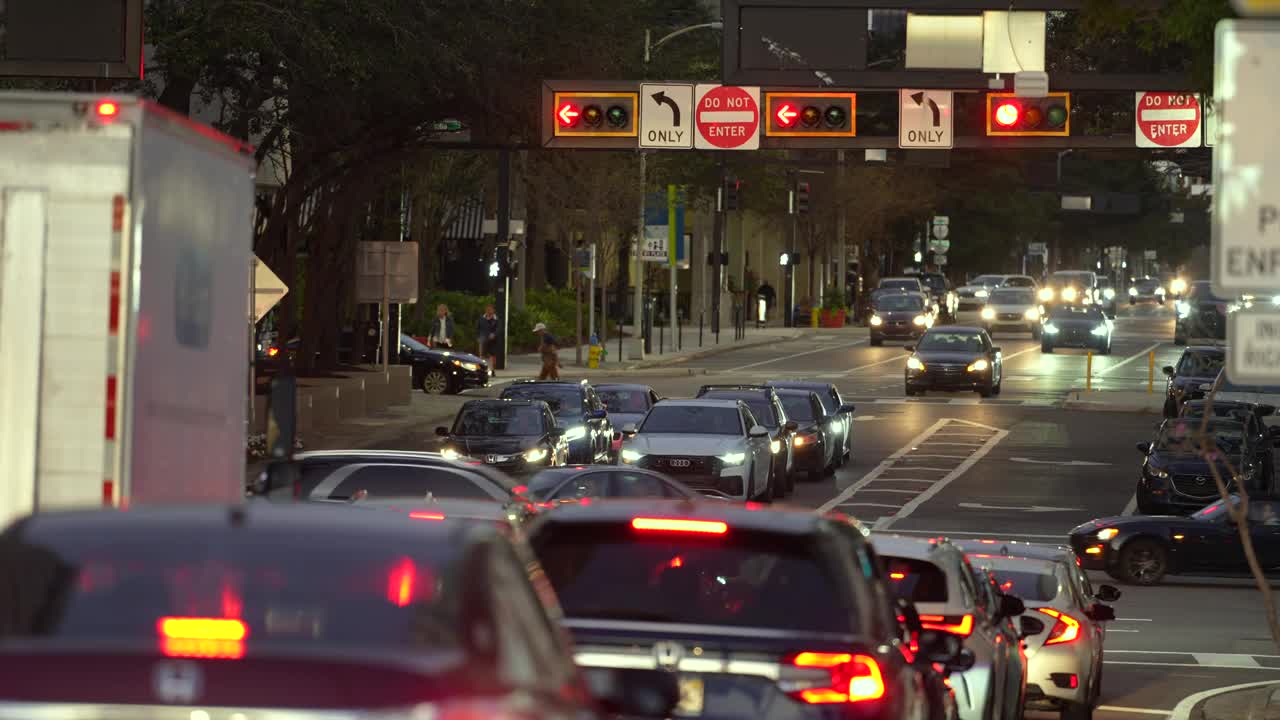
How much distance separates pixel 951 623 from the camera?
39.8 ft

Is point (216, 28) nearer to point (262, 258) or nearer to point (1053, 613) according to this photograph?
point (262, 258)

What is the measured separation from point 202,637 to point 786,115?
112ft

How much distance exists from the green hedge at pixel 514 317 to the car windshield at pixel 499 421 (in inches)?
1230

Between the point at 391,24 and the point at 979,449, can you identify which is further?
the point at 979,449

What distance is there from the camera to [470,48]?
118 ft

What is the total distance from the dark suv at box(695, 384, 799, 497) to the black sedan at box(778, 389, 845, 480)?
656mm

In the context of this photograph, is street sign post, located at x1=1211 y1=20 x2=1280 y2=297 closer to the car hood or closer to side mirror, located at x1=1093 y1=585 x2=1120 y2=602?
Answer: side mirror, located at x1=1093 y1=585 x2=1120 y2=602

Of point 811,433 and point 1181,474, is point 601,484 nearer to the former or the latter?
point 1181,474

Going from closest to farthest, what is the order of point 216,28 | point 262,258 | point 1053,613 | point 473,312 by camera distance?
point 1053,613 < point 216,28 < point 262,258 < point 473,312

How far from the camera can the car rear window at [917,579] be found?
12422 mm

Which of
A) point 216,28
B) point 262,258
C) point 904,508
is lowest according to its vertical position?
point 904,508

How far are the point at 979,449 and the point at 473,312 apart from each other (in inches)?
1183

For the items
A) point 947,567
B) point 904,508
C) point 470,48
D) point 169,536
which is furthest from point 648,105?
point 169,536

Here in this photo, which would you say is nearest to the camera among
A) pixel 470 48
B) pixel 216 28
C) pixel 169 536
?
pixel 169 536
